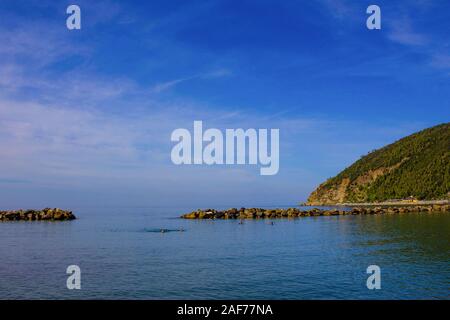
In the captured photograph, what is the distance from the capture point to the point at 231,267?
4378 centimetres

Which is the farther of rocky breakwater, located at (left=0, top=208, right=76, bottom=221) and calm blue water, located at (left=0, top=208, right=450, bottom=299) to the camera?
rocky breakwater, located at (left=0, top=208, right=76, bottom=221)

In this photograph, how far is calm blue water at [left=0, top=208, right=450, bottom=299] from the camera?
33375 mm

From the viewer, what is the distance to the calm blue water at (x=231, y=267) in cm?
3338

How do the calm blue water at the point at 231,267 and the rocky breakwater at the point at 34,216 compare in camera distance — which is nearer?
the calm blue water at the point at 231,267

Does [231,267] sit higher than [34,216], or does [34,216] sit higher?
[34,216]

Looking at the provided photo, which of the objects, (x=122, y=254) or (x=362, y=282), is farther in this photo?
(x=122, y=254)

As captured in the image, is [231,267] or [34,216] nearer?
→ [231,267]
